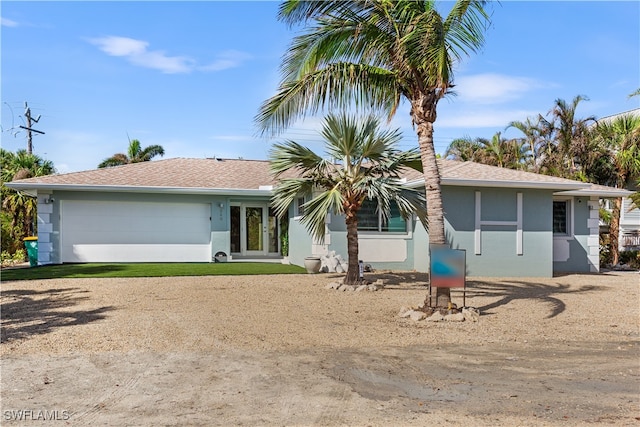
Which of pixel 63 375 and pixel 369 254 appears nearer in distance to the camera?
pixel 63 375

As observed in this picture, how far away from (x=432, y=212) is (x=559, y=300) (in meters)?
4.22

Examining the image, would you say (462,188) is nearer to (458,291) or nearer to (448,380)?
(458,291)

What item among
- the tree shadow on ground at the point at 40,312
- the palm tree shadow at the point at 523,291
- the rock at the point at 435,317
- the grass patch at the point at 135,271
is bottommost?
the palm tree shadow at the point at 523,291

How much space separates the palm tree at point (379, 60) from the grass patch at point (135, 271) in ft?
20.9

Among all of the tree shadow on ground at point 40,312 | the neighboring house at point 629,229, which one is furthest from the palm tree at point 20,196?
the neighboring house at point 629,229

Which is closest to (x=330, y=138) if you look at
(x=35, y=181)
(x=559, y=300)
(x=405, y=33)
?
(x=405, y=33)

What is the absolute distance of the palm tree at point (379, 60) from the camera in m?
9.07

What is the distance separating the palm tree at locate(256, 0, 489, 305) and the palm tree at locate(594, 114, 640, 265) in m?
15.1

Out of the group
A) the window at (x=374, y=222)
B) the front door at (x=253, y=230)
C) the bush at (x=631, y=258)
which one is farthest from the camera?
the bush at (x=631, y=258)

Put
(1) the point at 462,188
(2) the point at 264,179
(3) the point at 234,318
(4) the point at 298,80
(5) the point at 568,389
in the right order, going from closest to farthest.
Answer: (5) the point at 568,389 < (3) the point at 234,318 < (4) the point at 298,80 < (1) the point at 462,188 < (2) the point at 264,179

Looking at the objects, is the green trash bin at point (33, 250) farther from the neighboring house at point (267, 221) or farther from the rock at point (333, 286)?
the rock at point (333, 286)

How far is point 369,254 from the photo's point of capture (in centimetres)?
1709

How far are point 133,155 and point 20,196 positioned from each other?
11.3m

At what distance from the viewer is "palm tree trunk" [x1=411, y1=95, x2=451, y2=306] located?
31.0 ft
